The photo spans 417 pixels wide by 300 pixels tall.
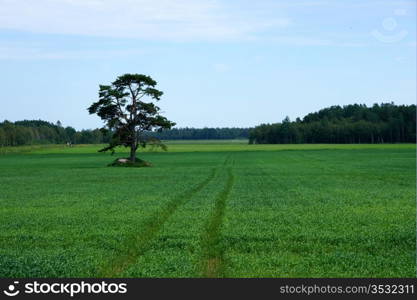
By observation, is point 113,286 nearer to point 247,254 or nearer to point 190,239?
point 247,254

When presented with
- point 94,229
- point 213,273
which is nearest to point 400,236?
point 213,273

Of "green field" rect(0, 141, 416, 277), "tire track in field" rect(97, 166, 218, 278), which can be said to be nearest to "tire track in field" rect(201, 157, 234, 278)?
"green field" rect(0, 141, 416, 277)

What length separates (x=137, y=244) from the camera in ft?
62.7

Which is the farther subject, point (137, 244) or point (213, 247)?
point (137, 244)

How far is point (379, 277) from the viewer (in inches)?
562

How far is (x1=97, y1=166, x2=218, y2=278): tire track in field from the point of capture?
15.5 metres

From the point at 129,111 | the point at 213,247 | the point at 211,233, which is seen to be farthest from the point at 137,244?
the point at 129,111

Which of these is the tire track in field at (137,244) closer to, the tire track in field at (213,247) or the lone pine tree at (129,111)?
the tire track in field at (213,247)

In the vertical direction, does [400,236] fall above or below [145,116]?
below

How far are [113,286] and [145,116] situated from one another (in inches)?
2521

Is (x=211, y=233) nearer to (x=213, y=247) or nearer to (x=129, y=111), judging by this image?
(x=213, y=247)

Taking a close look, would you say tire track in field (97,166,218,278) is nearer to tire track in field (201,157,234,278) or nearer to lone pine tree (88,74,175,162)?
tire track in field (201,157,234,278)

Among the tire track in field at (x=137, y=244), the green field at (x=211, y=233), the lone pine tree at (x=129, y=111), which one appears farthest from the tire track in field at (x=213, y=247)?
the lone pine tree at (x=129, y=111)

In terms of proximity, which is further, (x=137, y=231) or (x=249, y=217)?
(x=249, y=217)
